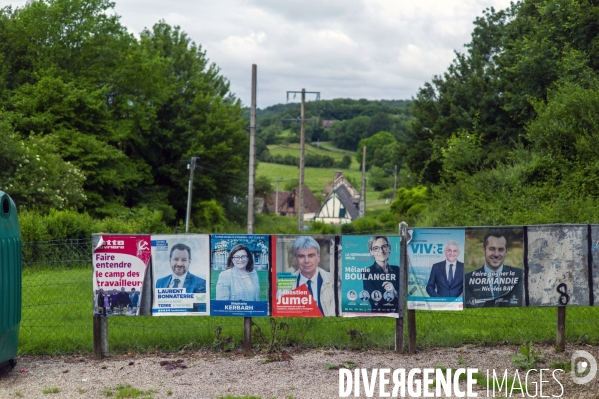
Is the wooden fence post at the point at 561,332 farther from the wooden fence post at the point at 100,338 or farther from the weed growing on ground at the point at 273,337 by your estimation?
the wooden fence post at the point at 100,338

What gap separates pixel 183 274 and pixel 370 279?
2471 mm

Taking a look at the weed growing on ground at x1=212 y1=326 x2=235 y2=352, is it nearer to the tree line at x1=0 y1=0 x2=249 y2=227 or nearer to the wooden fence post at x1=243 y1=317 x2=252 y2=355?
the wooden fence post at x1=243 y1=317 x2=252 y2=355

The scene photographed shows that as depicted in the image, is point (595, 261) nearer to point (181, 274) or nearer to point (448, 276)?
point (448, 276)

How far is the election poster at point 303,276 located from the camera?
9.05 meters

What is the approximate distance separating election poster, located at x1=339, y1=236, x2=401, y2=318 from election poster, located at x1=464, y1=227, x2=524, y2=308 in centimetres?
96

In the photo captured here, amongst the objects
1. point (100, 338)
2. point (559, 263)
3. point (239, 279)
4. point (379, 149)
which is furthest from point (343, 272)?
point (379, 149)

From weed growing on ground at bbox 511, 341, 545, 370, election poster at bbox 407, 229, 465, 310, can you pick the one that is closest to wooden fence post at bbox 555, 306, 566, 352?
weed growing on ground at bbox 511, 341, 545, 370

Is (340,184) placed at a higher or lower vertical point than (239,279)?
higher

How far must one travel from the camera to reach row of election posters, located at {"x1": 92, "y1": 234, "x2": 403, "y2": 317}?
9.03m

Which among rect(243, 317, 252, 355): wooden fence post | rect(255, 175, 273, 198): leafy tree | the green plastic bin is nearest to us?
the green plastic bin

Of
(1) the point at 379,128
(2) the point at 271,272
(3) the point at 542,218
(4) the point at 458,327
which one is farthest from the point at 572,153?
(1) the point at 379,128

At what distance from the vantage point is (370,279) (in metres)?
9.08

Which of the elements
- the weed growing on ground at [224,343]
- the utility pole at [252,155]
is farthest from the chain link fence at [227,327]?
the utility pole at [252,155]

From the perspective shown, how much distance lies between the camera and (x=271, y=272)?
358 inches
